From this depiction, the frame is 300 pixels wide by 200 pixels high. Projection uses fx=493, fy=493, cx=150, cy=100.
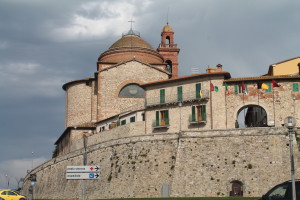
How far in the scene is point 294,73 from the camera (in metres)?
52.9

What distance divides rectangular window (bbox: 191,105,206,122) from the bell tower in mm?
32171

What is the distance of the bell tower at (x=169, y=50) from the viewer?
82.8m

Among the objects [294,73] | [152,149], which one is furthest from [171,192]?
[294,73]

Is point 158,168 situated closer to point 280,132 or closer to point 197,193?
point 197,193

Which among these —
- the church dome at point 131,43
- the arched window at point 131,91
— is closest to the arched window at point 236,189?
the arched window at point 131,91

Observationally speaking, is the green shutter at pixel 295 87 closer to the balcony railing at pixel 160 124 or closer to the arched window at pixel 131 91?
the balcony railing at pixel 160 124

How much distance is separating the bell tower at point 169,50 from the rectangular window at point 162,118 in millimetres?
30448

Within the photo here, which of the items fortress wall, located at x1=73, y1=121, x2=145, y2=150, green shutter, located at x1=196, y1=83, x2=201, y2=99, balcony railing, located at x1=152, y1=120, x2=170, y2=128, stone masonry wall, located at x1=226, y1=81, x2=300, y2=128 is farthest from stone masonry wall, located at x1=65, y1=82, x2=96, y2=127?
stone masonry wall, located at x1=226, y1=81, x2=300, y2=128

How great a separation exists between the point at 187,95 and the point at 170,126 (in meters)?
3.64

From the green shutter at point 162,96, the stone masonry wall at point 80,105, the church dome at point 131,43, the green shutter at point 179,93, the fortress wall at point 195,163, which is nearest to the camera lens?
the fortress wall at point 195,163

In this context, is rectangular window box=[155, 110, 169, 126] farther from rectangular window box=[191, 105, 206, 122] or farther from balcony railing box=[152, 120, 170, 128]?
rectangular window box=[191, 105, 206, 122]

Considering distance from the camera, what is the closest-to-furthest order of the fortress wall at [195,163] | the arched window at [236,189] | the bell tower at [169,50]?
the arched window at [236,189]
the fortress wall at [195,163]
the bell tower at [169,50]

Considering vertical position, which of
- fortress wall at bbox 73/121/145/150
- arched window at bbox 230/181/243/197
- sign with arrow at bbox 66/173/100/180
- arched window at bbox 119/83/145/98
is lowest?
arched window at bbox 230/181/243/197

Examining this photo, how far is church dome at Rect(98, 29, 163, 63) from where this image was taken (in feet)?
225
